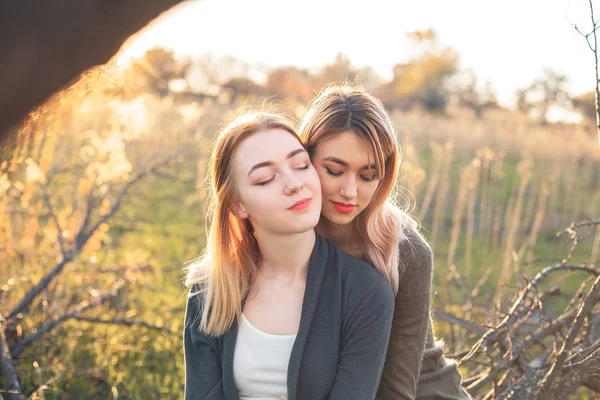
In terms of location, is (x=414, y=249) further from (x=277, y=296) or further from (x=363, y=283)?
(x=277, y=296)

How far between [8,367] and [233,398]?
1298mm

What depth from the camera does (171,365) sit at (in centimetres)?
424

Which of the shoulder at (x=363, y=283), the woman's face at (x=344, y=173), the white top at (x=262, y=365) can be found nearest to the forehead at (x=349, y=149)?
the woman's face at (x=344, y=173)

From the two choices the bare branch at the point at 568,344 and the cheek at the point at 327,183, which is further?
the bare branch at the point at 568,344

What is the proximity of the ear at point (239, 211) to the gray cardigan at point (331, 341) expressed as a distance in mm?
262

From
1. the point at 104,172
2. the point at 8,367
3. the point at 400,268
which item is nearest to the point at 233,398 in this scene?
the point at 400,268

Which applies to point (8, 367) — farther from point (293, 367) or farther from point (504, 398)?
point (504, 398)

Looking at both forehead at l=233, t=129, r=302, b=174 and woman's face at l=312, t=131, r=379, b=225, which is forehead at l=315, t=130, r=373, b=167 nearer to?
woman's face at l=312, t=131, r=379, b=225

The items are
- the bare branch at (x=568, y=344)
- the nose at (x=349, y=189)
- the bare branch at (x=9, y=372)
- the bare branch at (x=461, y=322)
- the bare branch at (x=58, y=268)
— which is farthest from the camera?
the bare branch at (x=58, y=268)

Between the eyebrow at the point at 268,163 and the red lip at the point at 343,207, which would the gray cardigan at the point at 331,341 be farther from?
the eyebrow at the point at 268,163

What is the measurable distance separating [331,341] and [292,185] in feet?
1.68

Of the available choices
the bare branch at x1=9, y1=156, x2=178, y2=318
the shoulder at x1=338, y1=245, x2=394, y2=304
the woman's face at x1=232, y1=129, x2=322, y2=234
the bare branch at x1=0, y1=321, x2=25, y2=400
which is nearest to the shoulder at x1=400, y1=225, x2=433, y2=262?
the shoulder at x1=338, y1=245, x2=394, y2=304

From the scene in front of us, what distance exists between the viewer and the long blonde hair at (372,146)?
2.30m

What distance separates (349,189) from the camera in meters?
2.24
